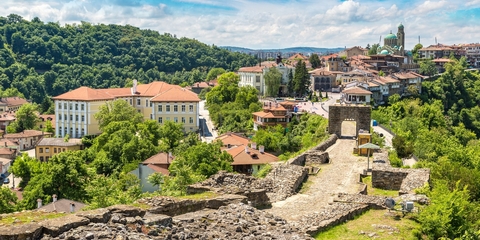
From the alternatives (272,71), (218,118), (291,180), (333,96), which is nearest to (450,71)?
(333,96)

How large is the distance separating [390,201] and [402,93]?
68.0 metres

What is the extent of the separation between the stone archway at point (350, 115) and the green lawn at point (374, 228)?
18.6 m

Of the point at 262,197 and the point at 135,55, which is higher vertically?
the point at 135,55

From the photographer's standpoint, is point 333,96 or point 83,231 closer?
point 83,231

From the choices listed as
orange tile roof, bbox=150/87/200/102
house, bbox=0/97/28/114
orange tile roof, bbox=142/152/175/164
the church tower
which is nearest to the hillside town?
orange tile roof, bbox=142/152/175/164

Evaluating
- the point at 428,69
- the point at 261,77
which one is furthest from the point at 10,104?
the point at 428,69

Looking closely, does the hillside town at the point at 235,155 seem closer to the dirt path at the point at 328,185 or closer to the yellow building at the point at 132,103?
the dirt path at the point at 328,185

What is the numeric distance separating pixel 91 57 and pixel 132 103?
240ft

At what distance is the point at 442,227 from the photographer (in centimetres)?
1220

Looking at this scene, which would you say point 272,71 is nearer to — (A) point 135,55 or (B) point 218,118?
(B) point 218,118

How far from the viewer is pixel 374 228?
41.8ft

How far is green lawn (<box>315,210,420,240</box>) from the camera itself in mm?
12205

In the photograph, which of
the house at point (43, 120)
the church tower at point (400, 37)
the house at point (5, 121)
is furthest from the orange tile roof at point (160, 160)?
the church tower at point (400, 37)

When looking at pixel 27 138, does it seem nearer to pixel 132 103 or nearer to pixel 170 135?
pixel 132 103
